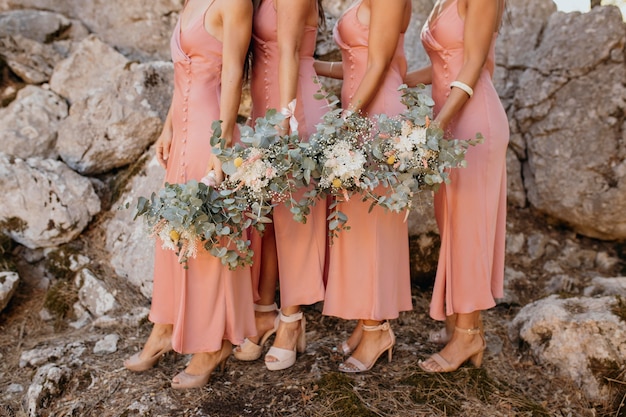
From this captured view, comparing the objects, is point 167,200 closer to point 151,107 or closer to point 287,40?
point 287,40

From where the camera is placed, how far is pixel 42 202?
180 inches

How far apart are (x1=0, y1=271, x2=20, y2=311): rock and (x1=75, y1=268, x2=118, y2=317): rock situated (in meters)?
0.42

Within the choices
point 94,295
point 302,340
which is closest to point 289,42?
point 302,340

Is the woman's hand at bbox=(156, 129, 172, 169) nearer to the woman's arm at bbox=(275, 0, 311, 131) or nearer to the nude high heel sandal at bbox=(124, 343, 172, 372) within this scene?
the woman's arm at bbox=(275, 0, 311, 131)

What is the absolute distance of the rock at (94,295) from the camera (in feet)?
14.3

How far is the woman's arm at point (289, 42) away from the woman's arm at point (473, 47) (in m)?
0.82

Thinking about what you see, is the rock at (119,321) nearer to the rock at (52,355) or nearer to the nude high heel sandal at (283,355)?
the rock at (52,355)

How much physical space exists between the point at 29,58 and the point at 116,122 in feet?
3.57

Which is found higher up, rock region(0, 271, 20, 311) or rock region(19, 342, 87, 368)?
rock region(0, 271, 20, 311)

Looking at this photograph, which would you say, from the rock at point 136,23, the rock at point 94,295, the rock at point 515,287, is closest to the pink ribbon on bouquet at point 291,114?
the rock at point 94,295

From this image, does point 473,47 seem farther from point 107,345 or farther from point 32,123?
point 32,123

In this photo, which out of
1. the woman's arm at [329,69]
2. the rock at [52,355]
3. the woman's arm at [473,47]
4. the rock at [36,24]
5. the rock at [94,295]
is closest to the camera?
the woman's arm at [473,47]

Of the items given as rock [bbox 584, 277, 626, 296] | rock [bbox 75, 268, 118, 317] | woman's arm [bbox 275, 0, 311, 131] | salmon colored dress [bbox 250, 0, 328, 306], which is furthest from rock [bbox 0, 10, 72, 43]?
rock [bbox 584, 277, 626, 296]

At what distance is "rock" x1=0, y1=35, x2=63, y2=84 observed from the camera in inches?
198
